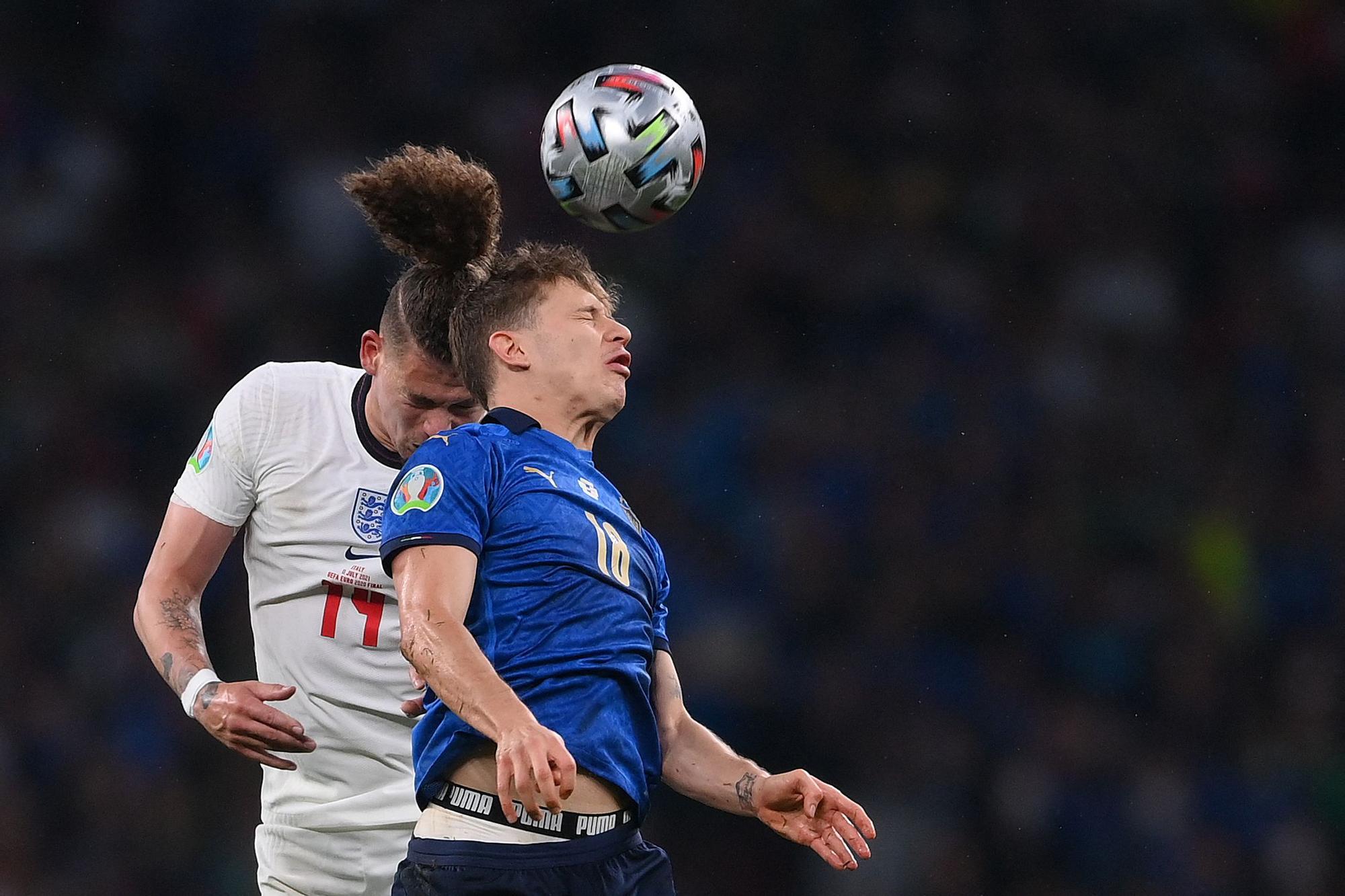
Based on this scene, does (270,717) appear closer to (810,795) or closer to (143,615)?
(143,615)

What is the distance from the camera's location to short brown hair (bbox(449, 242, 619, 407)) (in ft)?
9.66

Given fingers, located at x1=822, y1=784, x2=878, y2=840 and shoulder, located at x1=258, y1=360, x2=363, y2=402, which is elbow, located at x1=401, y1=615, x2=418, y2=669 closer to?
fingers, located at x1=822, y1=784, x2=878, y2=840

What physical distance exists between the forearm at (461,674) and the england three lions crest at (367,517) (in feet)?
3.49

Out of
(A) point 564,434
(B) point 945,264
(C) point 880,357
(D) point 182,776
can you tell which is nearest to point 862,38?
(B) point 945,264

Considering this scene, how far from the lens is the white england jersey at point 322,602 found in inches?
134

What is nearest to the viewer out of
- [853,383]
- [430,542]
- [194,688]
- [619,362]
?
[430,542]

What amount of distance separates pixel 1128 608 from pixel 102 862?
4359 millimetres

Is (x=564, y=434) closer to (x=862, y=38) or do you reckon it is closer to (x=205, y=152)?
(x=205, y=152)

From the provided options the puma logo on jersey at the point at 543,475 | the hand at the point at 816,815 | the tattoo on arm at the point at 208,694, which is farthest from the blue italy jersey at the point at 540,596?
the tattoo on arm at the point at 208,694

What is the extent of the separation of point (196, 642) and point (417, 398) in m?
0.69

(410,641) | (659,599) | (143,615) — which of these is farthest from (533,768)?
(143,615)

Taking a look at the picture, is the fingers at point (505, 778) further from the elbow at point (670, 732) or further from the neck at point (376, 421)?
the neck at point (376, 421)

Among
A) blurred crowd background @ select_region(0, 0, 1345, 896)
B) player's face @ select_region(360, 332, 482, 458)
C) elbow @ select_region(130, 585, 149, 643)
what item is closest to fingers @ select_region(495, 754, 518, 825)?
player's face @ select_region(360, 332, 482, 458)

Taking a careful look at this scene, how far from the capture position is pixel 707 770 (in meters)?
2.78
